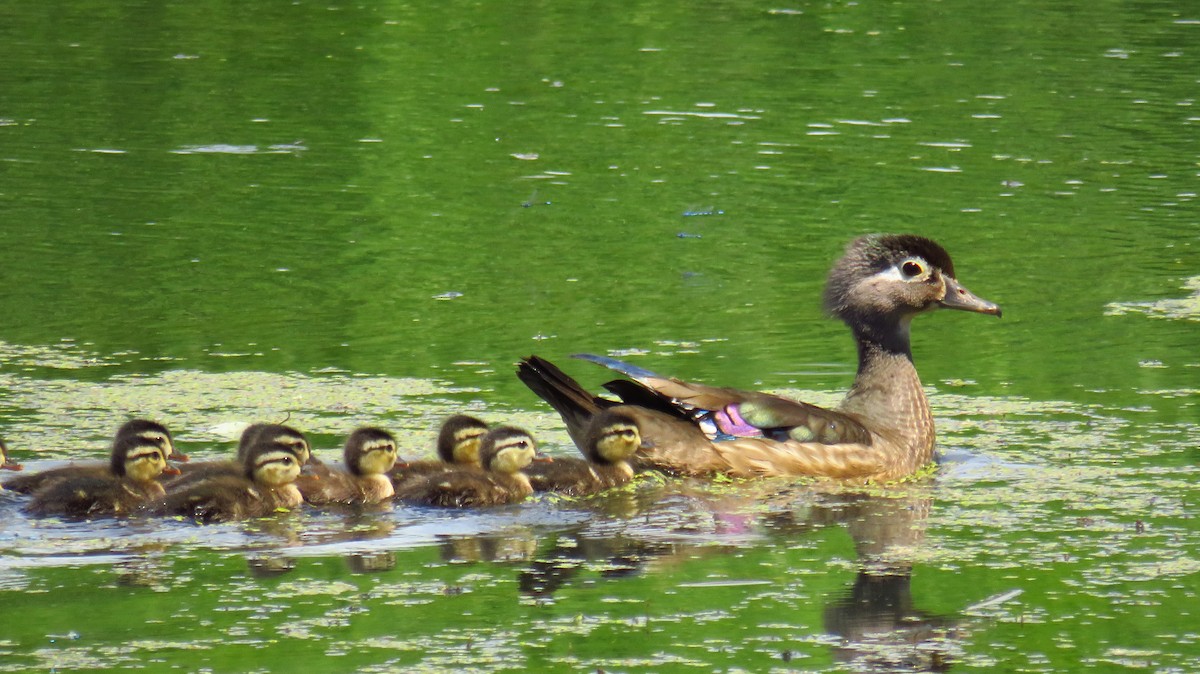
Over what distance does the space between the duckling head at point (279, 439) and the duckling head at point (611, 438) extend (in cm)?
108

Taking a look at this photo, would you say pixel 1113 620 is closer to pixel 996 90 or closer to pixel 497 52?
pixel 996 90

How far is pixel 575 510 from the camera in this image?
314 inches

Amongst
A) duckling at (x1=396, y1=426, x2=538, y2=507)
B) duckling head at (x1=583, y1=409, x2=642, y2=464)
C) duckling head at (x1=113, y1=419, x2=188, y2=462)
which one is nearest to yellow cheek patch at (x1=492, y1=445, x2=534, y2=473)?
duckling at (x1=396, y1=426, x2=538, y2=507)

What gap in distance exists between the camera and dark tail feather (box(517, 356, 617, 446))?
27.7 ft

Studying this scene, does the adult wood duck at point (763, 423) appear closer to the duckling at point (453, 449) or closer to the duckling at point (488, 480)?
the duckling at point (453, 449)

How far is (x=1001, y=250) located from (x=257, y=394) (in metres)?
5.60

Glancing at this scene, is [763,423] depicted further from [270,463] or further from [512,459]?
[270,463]

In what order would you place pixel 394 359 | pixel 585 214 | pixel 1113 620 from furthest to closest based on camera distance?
1. pixel 585 214
2. pixel 394 359
3. pixel 1113 620

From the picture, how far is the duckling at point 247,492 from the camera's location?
7.54 m

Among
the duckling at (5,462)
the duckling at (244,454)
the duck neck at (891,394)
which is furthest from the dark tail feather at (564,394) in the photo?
the duckling at (5,462)

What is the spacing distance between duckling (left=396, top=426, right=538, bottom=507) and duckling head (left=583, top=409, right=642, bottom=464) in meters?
0.27

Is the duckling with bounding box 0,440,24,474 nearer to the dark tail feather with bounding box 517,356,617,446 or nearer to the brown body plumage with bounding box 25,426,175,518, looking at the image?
the brown body plumage with bounding box 25,426,175,518

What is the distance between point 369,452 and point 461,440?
514 millimetres

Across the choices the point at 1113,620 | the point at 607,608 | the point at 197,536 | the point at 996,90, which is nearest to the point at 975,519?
the point at 1113,620
